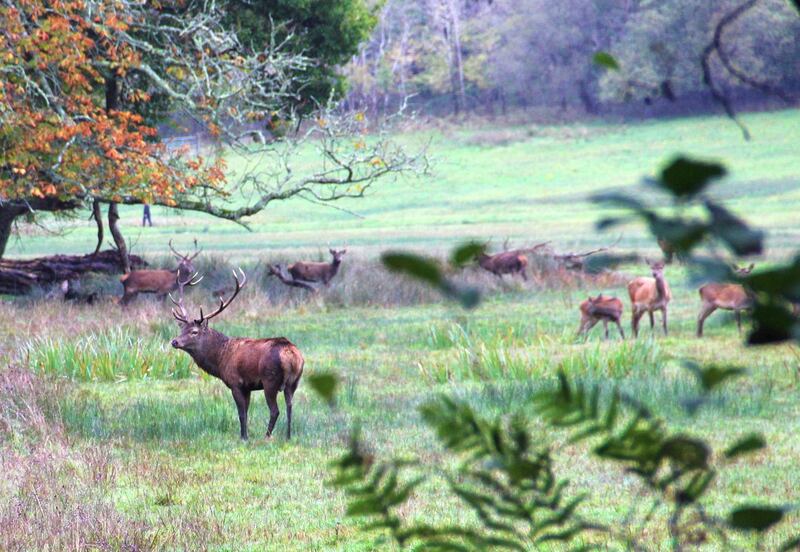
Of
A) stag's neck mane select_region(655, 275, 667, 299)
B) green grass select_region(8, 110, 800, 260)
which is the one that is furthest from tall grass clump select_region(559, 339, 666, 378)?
green grass select_region(8, 110, 800, 260)

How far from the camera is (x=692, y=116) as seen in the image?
7100cm

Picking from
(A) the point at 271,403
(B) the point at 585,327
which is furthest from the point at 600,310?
(A) the point at 271,403

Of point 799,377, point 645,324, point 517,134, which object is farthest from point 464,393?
point 517,134

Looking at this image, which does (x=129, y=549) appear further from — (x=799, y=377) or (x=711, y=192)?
(x=799, y=377)

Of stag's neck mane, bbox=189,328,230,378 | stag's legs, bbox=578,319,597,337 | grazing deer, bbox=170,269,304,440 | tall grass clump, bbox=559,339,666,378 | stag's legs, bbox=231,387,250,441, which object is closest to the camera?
grazing deer, bbox=170,269,304,440

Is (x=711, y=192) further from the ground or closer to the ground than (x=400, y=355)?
further from the ground

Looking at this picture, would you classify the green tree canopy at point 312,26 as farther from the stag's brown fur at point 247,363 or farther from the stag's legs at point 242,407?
the stag's legs at point 242,407

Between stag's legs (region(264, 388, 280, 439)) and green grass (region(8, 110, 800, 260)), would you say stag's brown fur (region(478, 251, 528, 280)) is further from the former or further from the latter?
stag's legs (region(264, 388, 280, 439))

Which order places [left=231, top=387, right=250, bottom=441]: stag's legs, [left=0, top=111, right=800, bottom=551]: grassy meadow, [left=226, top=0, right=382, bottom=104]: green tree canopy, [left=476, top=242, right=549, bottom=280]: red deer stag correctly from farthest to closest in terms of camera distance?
[left=476, top=242, right=549, bottom=280]: red deer stag
[left=226, top=0, right=382, bottom=104]: green tree canopy
[left=231, top=387, right=250, bottom=441]: stag's legs
[left=0, top=111, right=800, bottom=551]: grassy meadow

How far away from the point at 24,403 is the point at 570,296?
13162 mm

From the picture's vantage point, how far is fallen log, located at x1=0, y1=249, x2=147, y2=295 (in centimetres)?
1995

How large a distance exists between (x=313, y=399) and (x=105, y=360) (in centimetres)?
238

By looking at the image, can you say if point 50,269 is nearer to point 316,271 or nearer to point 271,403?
point 316,271

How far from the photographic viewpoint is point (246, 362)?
8.78 meters
